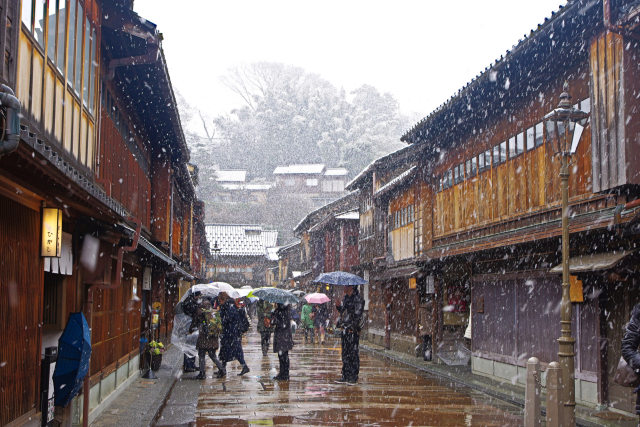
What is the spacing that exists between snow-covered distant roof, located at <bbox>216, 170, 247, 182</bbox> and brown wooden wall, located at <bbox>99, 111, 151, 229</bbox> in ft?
223

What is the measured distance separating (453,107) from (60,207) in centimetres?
1332

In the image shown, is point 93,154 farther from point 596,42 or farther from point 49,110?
point 596,42

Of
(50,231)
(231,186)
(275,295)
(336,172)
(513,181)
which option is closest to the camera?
(50,231)

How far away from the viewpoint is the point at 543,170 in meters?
15.7

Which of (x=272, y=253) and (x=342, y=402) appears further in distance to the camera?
Answer: (x=272, y=253)

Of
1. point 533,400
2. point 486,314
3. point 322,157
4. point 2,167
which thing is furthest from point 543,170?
point 322,157

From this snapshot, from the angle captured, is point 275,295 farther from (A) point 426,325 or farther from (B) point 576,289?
(B) point 576,289

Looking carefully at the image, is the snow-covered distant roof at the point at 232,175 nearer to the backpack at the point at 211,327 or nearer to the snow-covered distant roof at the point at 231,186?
the snow-covered distant roof at the point at 231,186

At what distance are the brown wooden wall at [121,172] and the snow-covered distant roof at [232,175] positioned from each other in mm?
68026

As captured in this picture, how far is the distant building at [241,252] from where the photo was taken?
72500mm

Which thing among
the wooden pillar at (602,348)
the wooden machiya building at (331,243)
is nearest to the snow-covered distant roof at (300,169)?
the wooden machiya building at (331,243)

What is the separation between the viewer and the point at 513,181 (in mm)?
17172

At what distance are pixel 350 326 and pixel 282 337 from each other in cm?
166

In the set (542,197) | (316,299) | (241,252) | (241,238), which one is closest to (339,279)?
(542,197)
